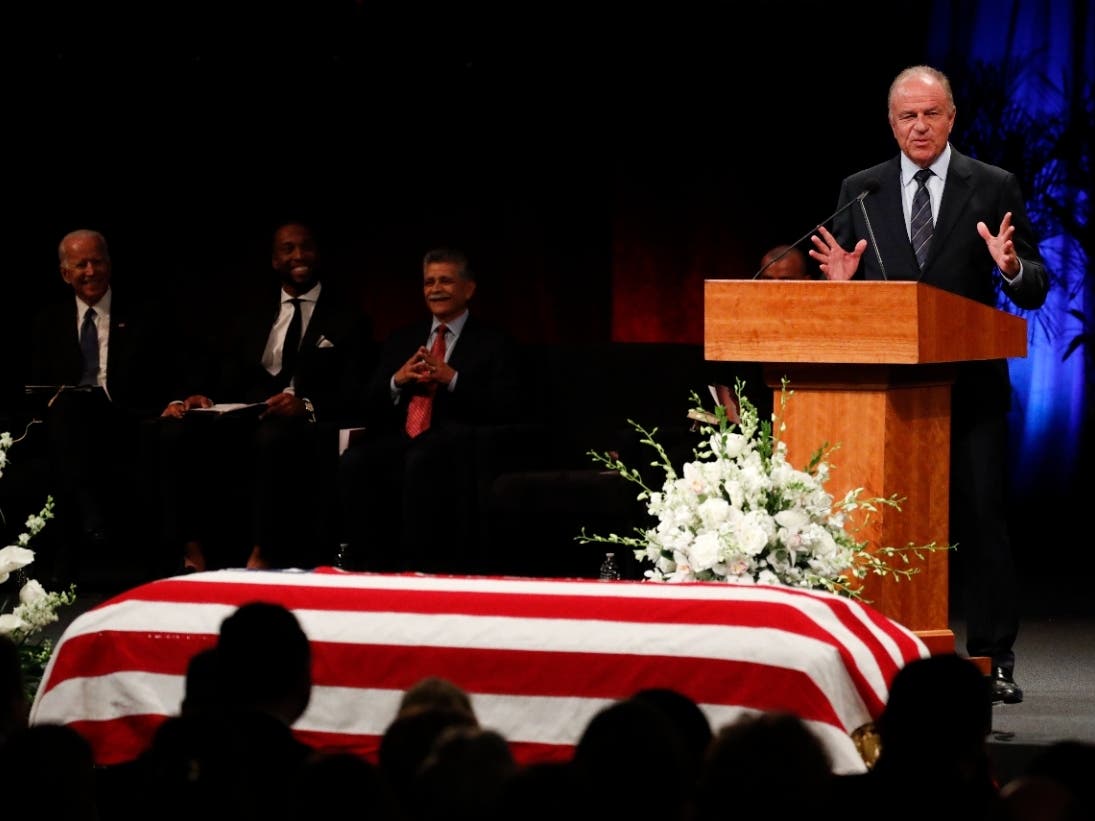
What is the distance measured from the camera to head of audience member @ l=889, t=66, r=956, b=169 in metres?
4.94

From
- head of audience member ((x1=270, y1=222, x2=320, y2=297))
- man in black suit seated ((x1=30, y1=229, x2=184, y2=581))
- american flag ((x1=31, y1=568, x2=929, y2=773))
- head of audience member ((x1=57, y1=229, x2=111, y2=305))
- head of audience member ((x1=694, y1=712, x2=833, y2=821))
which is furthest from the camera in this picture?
head of audience member ((x1=57, y1=229, x2=111, y2=305))

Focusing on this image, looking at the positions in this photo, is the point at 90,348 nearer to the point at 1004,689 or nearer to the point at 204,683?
Result: the point at 1004,689

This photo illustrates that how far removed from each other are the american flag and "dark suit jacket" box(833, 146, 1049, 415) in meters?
1.04

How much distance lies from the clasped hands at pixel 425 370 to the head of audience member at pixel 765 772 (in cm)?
472

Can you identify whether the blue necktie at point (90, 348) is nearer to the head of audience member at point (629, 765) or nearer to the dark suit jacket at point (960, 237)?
the dark suit jacket at point (960, 237)

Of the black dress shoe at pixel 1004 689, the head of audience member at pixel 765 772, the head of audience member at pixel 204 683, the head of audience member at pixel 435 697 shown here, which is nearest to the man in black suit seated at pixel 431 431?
the black dress shoe at pixel 1004 689

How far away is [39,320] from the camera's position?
7703mm

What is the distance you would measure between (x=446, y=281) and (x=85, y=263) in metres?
1.55

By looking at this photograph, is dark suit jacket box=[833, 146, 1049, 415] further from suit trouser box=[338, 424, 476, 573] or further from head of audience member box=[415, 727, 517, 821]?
head of audience member box=[415, 727, 517, 821]

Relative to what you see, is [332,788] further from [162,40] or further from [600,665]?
[162,40]

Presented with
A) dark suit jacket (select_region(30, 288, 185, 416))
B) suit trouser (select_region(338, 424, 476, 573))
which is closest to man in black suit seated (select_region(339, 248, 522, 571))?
suit trouser (select_region(338, 424, 476, 573))

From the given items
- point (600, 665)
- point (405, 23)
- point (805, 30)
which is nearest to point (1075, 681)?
point (600, 665)

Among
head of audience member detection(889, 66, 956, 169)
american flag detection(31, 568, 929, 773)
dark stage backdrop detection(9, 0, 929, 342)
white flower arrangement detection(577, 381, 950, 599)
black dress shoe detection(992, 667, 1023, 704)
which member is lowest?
black dress shoe detection(992, 667, 1023, 704)

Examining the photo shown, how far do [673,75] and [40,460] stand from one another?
3.45m
